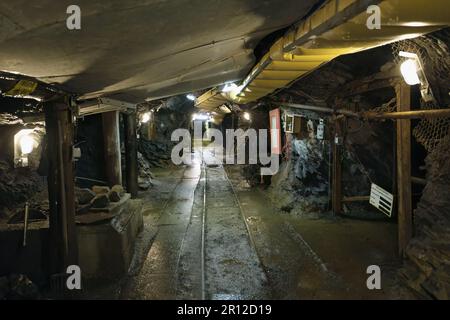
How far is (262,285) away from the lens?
6.80 m

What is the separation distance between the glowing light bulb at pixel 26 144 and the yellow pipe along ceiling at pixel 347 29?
7.33 m

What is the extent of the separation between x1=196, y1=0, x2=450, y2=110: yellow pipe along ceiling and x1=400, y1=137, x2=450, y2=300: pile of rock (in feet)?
9.82

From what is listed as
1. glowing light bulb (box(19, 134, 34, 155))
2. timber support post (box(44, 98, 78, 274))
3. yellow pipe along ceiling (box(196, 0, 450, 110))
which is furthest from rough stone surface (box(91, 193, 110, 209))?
yellow pipe along ceiling (box(196, 0, 450, 110))

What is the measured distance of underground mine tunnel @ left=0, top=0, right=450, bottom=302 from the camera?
13.1ft

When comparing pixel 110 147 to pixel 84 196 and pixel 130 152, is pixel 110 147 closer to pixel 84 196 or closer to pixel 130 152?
pixel 130 152

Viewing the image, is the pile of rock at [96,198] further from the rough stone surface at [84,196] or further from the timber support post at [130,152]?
the timber support post at [130,152]

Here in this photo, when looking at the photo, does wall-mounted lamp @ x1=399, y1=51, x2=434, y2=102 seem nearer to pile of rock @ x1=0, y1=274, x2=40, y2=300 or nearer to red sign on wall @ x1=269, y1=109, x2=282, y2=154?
red sign on wall @ x1=269, y1=109, x2=282, y2=154

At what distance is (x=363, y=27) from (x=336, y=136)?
6928mm

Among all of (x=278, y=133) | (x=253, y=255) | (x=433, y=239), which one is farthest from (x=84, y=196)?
(x=278, y=133)

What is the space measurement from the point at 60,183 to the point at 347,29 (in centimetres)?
572

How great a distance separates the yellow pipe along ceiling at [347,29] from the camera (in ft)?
11.2

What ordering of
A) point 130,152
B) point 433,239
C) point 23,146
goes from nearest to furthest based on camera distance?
point 433,239, point 23,146, point 130,152

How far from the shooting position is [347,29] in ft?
13.6
